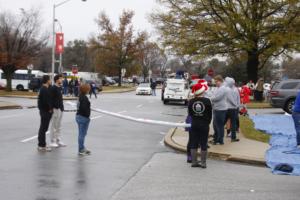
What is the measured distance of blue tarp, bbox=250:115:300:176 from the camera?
10545mm

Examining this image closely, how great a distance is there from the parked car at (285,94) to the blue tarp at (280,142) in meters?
4.95

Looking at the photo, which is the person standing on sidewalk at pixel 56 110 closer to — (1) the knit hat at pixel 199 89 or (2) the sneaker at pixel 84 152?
(2) the sneaker at pixel 84 152

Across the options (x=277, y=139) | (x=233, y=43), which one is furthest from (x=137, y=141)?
(x=233, y=43)

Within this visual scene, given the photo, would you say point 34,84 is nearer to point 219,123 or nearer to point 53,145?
point 53,145

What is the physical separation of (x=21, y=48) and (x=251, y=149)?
39.8 meters

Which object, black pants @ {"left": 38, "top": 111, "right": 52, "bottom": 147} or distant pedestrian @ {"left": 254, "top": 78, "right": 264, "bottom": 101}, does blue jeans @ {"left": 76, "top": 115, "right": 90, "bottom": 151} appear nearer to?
black pants @ {"left": 38, "top": 111, "right": 52, "bottom": 147}

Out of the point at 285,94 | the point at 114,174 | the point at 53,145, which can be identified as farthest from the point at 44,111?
the point at 285,94

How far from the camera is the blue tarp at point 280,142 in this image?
10545mm

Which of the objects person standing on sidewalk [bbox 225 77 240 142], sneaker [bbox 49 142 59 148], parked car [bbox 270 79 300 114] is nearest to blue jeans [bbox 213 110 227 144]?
person standing on sidewalk [bbox 225 77 240 142]

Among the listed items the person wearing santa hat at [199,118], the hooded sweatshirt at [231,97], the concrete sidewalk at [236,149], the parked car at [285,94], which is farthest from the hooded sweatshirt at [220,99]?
A: the parked car at [285,94]

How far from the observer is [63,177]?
875cm

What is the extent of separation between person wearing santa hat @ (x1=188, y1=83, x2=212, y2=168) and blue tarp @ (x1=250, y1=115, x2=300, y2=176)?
149 centimetres

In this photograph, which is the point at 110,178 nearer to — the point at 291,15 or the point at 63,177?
the point at 63,177

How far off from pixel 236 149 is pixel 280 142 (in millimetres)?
1717
